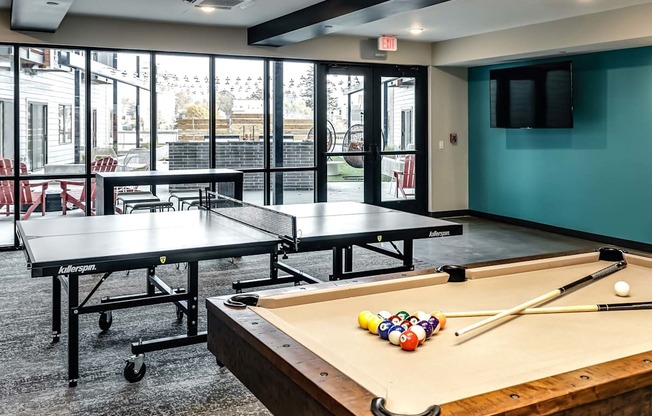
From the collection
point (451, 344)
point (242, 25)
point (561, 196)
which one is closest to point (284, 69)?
point (242, 25)

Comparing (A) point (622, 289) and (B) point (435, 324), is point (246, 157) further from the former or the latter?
(B) point (435, 324)

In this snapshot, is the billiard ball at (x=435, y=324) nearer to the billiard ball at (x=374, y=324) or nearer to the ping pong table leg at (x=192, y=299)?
the billiard ball at (x=374, y=324)

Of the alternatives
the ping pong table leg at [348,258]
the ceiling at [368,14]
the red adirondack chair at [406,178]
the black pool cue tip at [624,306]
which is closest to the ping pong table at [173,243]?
the ping pong table leg at [348,258]

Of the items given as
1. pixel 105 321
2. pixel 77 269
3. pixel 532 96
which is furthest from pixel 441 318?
pixel 532 96

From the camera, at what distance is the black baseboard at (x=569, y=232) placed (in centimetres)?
689

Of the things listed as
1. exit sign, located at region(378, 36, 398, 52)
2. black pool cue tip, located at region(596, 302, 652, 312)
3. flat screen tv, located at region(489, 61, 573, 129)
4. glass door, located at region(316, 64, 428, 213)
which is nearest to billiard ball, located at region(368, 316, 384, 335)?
black pool cue tip, located at region(596, 302, 652, 312)

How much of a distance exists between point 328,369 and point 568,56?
719 cm

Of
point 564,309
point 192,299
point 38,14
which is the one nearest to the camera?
point 564,309

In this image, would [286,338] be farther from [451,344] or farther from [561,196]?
[561,196]

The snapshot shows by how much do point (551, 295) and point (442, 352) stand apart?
638 mm

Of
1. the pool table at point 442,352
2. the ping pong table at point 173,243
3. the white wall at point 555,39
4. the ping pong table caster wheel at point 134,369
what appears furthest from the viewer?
the white wall at point 555,39

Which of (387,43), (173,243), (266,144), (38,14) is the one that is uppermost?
(387,43)

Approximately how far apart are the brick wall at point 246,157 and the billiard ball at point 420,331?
6387mm

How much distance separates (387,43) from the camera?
26.9 ft
